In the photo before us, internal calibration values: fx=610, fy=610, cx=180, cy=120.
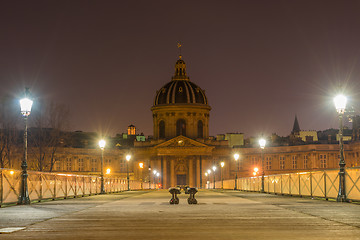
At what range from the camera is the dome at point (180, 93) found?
145m

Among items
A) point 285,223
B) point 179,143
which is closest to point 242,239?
point 285,223

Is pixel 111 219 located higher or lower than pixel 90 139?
lower

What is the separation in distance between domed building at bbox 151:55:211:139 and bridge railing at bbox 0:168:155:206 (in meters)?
96.0

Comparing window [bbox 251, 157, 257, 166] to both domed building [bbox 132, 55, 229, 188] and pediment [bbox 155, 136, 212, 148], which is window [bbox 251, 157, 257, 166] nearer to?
domed building [bbox 132, 55, 229, 188]

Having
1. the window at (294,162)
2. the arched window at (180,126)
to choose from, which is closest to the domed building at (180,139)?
the arched window at (180,126)

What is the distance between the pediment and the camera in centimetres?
13825

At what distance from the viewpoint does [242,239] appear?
11.3 meters

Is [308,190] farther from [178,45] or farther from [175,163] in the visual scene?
[178,45]

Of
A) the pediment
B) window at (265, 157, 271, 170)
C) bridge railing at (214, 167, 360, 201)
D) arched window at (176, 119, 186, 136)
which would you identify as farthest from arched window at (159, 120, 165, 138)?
bridge railing at (214, 167, 360, 201)

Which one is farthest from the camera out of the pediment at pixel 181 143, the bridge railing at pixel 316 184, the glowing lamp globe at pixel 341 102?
the pediment at pixel 181 143

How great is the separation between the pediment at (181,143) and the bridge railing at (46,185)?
293 ft

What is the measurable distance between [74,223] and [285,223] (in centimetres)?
519

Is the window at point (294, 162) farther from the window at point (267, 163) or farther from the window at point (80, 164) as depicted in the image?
the window at point (80, 164)

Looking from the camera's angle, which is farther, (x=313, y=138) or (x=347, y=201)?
(x=313, y=138)
